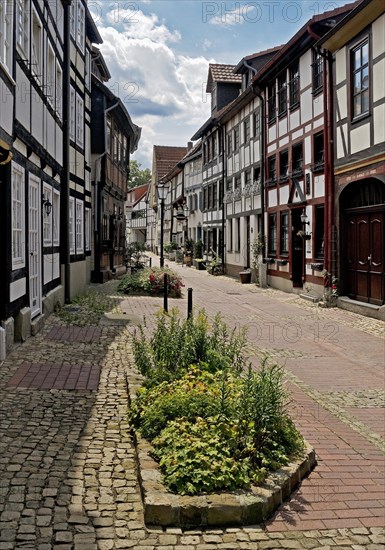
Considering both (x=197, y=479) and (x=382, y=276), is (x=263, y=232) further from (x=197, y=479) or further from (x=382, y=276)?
(x=197, y=479)

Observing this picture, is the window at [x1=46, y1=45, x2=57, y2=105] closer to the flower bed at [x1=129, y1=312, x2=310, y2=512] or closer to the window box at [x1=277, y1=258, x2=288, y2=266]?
the flower bed at [x1=129, y1=312, x2=310, y2=512]

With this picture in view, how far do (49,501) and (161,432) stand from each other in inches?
41.4

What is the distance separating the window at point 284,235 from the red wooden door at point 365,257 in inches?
196

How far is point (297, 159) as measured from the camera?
1900 cm

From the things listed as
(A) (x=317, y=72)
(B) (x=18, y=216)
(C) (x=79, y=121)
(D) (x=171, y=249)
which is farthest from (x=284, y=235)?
(D) (x=171, y=249)

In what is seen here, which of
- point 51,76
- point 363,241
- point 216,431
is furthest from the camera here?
point 363,241

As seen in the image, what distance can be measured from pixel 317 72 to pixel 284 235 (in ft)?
18.9

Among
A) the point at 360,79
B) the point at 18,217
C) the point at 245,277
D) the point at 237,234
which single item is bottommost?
the point at 245,277

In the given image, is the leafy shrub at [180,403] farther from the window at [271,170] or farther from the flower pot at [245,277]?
the flower pot at [245,277]

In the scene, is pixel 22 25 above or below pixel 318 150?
above

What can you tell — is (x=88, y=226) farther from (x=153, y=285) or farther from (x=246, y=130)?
(x=246, y=130)

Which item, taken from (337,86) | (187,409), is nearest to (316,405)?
(187,409)

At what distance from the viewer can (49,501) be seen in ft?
12.4

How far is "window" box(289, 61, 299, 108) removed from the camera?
60.8ft
